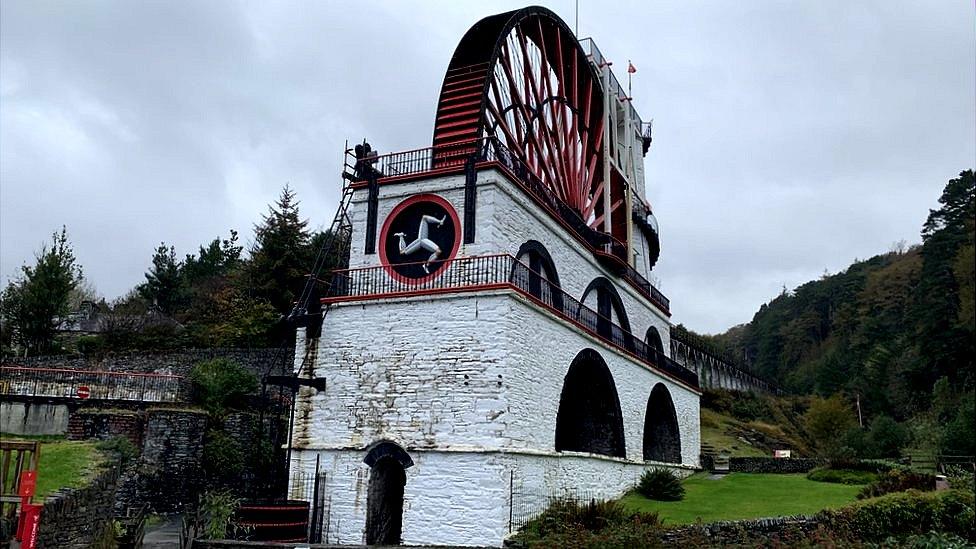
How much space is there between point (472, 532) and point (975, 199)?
41.2ft

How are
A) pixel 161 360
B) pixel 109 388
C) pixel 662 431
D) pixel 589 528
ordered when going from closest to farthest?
pixel 589 528 < pixel 109 388 < pixel 161 360 < pixel 662 431

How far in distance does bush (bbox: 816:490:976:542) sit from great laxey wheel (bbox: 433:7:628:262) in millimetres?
11450

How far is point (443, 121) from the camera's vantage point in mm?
21281

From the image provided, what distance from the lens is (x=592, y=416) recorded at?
23375 millimetres

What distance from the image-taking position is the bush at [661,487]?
21.8m

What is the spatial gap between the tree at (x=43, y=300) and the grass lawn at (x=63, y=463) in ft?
41.3

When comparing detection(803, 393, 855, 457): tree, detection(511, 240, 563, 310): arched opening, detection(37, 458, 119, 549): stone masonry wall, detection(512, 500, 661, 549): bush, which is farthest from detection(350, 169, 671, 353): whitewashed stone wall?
detection(803, 393, 855, 457): tree

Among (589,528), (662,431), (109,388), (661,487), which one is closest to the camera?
(589,528)

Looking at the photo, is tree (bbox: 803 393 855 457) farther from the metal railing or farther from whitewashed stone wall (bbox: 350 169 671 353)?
the metal railing

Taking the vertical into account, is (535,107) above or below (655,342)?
above

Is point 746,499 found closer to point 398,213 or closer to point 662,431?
point 662,431

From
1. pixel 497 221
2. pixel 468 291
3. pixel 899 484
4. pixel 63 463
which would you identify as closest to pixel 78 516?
pixel 63 463

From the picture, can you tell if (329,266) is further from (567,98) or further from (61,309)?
(567,98)

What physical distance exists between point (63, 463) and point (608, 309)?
16772 mm
